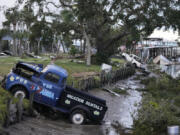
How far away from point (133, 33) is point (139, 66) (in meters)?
8.85

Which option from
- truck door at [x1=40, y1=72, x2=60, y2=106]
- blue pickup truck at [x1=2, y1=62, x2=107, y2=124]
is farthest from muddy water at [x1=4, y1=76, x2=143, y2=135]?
truck door at [x1=40, y1=72, x2=60, y2=106]

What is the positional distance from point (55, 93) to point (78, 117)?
148cm

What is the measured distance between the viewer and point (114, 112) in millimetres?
18688

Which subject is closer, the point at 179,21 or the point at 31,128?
the point at 31,128

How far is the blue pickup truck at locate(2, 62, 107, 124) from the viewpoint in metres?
13.5

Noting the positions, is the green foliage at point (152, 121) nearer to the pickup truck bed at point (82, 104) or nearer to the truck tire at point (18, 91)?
the pickup truck bed at point (82, 104)

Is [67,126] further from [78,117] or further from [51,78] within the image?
[51,78]

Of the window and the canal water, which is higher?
the window

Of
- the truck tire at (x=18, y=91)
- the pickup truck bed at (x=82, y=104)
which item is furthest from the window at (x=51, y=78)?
the truck tire at (x=18, y=91)

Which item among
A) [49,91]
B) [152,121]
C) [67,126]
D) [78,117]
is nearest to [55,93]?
[49,91]

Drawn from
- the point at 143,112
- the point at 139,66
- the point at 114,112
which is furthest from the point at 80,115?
the point at 139,66

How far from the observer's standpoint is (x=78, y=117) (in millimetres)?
13805

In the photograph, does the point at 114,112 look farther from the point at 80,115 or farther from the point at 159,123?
the point at 159,123

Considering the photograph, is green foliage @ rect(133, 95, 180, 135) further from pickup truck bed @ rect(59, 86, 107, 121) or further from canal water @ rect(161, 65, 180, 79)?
canal water @ rect(161, 65, 180, 79)
